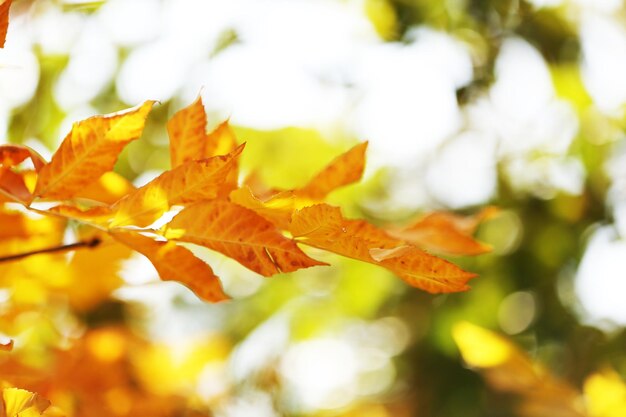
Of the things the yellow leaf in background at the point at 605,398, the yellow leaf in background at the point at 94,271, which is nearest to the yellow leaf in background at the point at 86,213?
the yellow leaf in background at the point at 94,271

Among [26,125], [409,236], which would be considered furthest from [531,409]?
[26,125]

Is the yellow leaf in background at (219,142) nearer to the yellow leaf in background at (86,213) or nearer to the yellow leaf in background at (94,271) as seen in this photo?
the yellow leaf in background at (86,213)

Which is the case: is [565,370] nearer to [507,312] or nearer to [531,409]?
[507,312]

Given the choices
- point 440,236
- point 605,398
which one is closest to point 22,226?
point 440,236

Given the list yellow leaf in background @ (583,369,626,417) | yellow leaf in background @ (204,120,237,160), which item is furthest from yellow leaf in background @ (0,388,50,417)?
yellow leaf in background @ (583,369,626,417)

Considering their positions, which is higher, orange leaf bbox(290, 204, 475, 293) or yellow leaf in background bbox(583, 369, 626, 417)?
orange leaf bbox(290, 204, 475, 293)

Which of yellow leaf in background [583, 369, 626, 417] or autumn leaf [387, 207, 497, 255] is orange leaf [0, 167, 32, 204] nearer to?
autumn leaf [387, 207, 497, 255]
